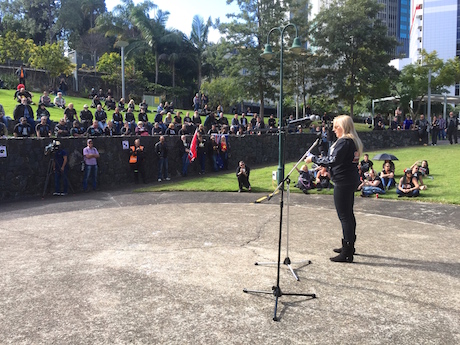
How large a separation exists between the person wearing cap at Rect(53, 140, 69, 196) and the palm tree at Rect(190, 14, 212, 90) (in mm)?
37552

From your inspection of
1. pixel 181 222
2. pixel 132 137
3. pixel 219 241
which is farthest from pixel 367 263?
pixel 132 137

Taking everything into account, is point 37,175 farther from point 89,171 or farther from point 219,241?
point 219,241

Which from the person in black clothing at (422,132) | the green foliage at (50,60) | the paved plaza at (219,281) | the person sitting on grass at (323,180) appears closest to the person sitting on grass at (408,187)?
the person sitting on grass at (323,180)

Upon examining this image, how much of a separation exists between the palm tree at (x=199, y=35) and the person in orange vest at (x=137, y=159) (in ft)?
116

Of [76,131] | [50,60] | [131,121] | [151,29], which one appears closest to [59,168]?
[76,131]

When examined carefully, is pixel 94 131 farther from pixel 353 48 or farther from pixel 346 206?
pixel 353 48

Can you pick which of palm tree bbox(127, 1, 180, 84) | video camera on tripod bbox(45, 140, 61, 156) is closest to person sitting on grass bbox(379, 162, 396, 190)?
video camera on tripod bbox(45, 140, 61, 156)

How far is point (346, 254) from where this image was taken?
549 cm

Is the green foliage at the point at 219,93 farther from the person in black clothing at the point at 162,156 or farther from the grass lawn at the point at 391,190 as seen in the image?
the person in black clothing at the point at 162,156

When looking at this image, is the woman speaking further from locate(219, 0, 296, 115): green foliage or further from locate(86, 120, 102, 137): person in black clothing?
locate(219, 0, 296, 115): green foliage

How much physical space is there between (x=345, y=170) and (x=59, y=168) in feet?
34.0

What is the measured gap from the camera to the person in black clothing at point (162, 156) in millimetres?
15711

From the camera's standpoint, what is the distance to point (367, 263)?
5.47 meters

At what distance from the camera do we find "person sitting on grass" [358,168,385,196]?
1181 cm
